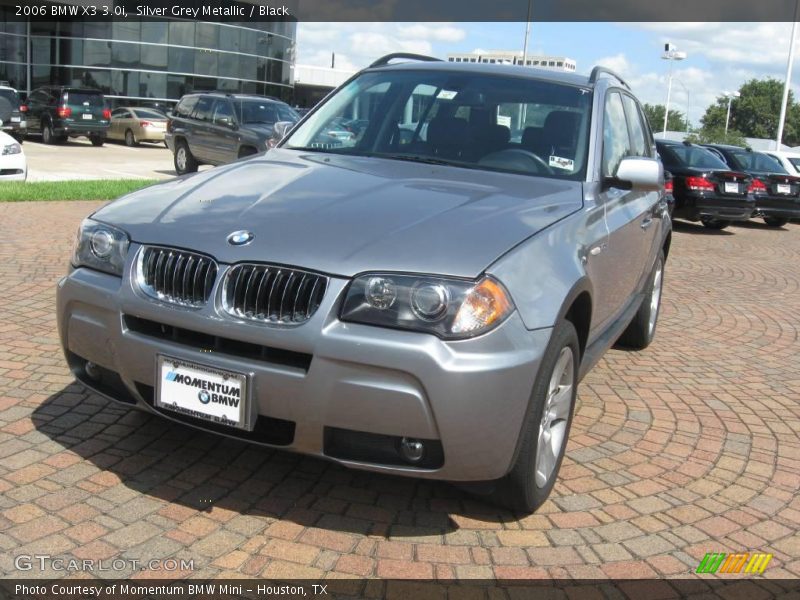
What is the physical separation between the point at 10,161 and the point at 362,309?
12905 millimetres

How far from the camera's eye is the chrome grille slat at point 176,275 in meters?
3.10

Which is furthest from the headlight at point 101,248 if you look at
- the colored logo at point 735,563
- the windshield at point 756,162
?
the windshield at point 756,162

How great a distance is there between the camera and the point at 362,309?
113 inches

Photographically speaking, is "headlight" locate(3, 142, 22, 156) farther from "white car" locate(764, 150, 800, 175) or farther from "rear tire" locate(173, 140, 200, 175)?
"white car" locate(764, 150, 800, 175)

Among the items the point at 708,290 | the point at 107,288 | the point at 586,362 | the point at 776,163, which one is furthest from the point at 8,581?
the point at 776,163

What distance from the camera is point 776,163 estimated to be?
19031 mm

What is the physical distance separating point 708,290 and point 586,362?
5927 millimetres

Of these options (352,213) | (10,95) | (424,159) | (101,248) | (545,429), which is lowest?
(545,429)

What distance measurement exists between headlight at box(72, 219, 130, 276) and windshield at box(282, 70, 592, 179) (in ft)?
4.88

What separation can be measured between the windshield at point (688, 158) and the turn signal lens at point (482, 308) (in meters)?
14.3

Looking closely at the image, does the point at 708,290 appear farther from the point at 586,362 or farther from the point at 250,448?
the point at 250,448

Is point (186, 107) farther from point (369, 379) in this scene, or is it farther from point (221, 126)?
point (369, 379)

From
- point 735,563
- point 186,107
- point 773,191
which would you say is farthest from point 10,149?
point 773,191

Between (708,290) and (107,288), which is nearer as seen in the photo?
(107,288)
